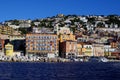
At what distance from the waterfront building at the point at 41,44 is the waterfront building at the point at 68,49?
16.1ft

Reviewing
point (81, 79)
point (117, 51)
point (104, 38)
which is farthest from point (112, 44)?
point (81, 79)

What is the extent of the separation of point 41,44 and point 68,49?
371 inches

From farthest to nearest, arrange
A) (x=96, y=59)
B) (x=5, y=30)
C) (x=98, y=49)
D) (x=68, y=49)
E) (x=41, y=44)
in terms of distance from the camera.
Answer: (x=5, y=30), (x=98, y=49), (x=68, y=49), (x=96, y=59), (x=41, y=44)

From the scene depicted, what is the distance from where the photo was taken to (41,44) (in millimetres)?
150500

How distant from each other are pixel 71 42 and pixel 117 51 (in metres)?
23.0

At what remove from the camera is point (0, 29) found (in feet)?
595

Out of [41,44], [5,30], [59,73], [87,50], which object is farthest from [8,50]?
[59,73]

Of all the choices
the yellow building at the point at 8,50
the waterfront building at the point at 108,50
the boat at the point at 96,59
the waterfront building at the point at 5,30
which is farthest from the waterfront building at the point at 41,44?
the waterfront building at the point at 5,30

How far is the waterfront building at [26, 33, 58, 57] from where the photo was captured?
150 meters

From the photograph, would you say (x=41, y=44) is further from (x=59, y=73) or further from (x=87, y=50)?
(x=59, y=73)

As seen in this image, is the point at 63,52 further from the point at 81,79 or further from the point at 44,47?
the point at 81,79

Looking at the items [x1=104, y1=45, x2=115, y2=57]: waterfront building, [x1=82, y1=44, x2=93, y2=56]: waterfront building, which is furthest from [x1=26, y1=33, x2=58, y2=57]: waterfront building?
[x1=104, y1=45, x2=115, y2=57]: waterfront building

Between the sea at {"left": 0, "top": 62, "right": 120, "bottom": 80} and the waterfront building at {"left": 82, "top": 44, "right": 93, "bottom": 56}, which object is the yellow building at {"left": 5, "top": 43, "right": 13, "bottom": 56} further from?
the sea at {"left": 0, "top": 62, "right": 120, "bottom": 80}

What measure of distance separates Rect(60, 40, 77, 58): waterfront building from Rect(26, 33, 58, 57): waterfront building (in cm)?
492
